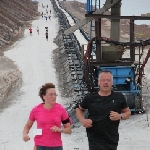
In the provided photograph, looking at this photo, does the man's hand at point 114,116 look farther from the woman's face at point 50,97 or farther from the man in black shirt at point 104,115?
the woman's face at point 50,97

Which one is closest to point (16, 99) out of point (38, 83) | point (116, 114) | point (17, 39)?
point (38, 83)

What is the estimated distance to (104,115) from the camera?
5.28 m

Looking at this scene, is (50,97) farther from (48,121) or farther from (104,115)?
(104,115)

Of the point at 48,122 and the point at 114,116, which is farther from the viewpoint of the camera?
the point at 48,122

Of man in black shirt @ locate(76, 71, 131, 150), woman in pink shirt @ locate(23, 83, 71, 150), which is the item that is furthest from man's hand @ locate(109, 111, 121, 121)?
woman in pink shirt @ locate(23, 83, 71, 150)

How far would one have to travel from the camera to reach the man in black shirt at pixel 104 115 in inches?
207

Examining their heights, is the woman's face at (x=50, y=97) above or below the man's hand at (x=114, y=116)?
above

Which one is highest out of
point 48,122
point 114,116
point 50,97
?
point 50,97

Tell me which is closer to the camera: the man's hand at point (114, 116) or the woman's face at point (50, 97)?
the man's hand at point (114, 116)

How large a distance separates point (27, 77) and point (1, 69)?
221 centimetres

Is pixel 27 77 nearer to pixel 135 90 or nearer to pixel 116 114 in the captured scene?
pixel 135 90

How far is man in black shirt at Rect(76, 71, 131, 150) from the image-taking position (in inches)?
207

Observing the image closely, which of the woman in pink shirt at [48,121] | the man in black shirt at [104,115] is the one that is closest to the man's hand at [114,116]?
the man in black shirt at [104,115]

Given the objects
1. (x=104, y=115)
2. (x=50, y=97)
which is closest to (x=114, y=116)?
(x=104, y=115)
